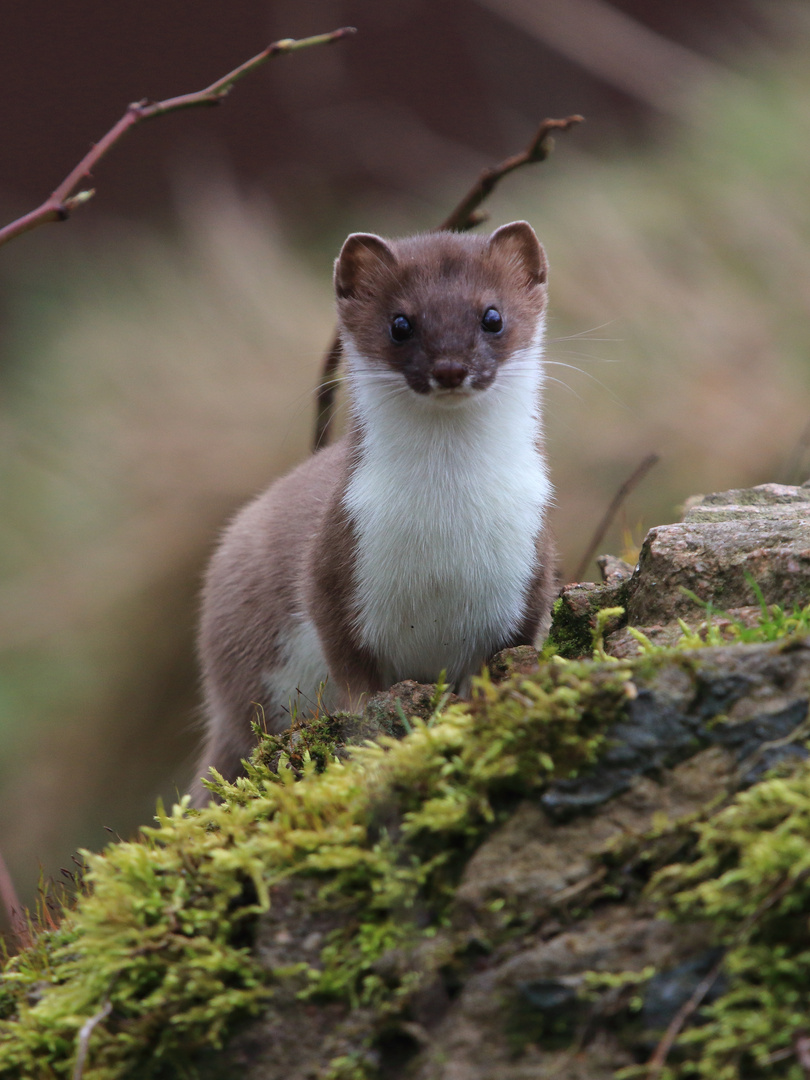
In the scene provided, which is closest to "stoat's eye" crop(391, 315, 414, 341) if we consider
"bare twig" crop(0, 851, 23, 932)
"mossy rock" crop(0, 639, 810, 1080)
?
"mossy rock" crop(0, 639, 810, 1080)

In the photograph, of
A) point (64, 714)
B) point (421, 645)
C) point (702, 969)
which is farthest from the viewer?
point (64, 714)

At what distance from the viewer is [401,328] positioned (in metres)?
Result: 3.24

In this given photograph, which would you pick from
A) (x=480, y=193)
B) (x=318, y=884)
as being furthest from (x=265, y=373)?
(x=318, y=884)

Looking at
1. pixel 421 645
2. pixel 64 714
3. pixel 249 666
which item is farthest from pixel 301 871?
Result: pixel 64 714

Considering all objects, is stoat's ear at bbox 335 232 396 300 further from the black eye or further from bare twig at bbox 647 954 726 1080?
bare twig at bbox 647 954 726 1080

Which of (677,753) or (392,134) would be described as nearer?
(677,753)

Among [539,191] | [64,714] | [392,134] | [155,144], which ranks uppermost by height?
[155,144]

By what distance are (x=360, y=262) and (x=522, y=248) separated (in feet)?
1.81

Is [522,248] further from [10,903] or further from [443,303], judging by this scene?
[10,903]

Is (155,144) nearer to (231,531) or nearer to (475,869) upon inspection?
(231,531)

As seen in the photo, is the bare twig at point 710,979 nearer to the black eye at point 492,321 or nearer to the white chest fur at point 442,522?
the white chest fur at point 442,522

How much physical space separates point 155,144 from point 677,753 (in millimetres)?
8662

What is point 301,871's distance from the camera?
1.88 meters

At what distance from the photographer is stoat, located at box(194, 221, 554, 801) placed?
3.15m
